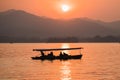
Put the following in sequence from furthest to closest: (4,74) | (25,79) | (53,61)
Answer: (53,61) < (4,74) < (25,79)

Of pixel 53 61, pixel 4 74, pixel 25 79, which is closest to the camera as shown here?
pixel 25 79

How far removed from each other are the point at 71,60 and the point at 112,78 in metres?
44.7

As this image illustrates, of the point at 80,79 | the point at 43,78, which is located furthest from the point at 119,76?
the point at 43,78

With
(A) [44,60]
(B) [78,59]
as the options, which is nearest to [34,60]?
(A) [44,60]

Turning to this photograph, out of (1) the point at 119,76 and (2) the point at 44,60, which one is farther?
(2) the point at 44,60

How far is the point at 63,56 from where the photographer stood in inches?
4126

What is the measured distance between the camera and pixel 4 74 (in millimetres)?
68625

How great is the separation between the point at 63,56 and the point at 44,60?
5.32 m

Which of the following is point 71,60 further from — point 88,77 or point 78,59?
point 88,77

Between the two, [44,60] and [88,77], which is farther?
[44,60]

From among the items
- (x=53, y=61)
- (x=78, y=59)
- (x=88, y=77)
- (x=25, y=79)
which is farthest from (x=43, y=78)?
(x=78, y=59)

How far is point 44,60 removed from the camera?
104000 millimetres

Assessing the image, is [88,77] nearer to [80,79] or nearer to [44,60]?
[80,79]

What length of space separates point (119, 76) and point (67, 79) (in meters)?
8.96
